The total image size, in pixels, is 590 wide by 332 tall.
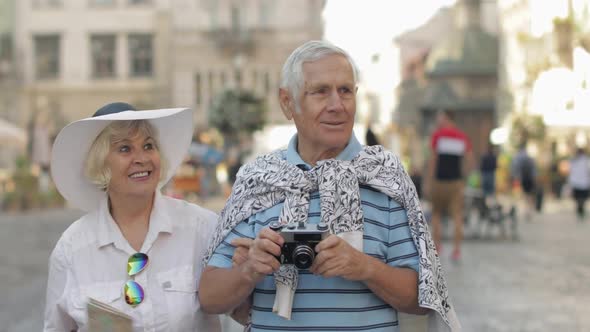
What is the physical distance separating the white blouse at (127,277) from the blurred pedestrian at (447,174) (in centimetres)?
922

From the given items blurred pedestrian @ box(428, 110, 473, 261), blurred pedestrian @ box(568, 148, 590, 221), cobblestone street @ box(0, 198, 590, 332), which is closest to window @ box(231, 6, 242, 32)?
blurred pedestrian @ box(568, 148, 590, 221)

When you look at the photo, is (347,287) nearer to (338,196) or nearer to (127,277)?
(338,196)

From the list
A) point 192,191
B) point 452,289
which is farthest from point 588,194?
point 452,289

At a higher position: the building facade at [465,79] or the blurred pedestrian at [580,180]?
the building facade at [465,79]

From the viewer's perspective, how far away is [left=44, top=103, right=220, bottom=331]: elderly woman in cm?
378

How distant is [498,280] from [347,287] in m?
8.63

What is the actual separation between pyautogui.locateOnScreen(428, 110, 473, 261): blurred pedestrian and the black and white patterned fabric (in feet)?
31.0

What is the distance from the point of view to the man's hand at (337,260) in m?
3.12

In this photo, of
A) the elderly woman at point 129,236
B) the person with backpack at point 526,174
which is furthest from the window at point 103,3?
the elderly woman at point 129,236

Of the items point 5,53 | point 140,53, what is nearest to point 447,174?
point 140,53

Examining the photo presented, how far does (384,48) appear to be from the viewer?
10912 cm

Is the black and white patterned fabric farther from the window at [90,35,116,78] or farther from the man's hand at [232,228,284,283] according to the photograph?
the window at [90,35,116,78]

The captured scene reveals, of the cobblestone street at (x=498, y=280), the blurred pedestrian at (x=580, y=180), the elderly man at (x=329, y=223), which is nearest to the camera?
the elderly man at (x=329, y=223)

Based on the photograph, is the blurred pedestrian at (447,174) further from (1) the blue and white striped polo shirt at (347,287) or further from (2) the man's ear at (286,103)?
(1) the blue and white striped polo shirt at (347,287)
